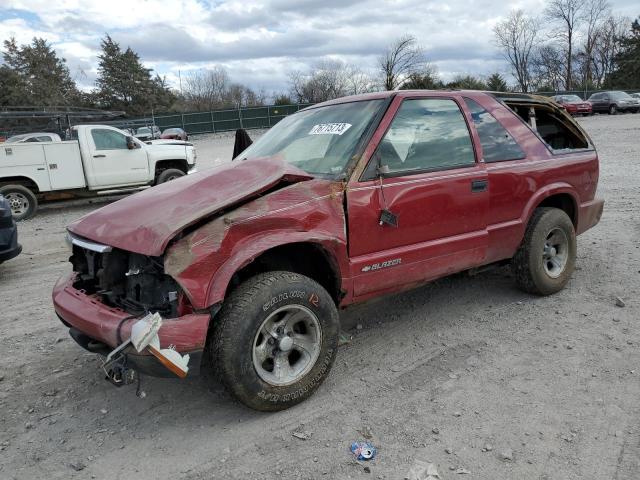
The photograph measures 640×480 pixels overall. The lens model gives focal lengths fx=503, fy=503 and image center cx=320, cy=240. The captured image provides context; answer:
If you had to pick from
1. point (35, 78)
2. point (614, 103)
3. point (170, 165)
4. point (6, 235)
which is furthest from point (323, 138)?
point (35, 78)

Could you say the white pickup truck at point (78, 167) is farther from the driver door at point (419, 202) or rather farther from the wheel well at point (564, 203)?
the wheel well at point (564, 203)

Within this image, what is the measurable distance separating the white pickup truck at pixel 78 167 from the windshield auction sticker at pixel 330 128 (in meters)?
8.46

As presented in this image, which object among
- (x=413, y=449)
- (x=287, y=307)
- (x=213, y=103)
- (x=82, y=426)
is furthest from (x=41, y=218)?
(x=213, y=103)

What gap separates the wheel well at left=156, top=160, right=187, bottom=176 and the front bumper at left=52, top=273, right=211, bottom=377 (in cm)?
955

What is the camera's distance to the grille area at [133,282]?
284cm

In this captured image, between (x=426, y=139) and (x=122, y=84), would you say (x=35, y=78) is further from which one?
(x=426, y=139)

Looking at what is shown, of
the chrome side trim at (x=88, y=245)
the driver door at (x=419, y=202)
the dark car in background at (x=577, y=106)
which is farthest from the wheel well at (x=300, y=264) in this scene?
the dark car in background at (x=577, y=106)

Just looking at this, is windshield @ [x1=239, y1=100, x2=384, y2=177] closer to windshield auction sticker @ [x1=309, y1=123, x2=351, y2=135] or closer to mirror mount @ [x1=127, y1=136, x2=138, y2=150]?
windshield auction sticker @ [x1=309, y1=123, x2=351, y2=135]

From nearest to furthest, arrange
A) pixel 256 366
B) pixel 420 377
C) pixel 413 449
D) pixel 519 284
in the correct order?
1. pixel 413 449
2. pixel 256 366
3. pixel 420 377
4. pixel 519 284

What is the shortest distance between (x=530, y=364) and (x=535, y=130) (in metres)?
2.24

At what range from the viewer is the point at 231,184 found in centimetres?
311

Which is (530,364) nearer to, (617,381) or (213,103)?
(617,381)

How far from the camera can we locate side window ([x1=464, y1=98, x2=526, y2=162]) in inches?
160

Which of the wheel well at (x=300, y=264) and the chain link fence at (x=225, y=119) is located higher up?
the chain link fence at (x=225, y=119)
